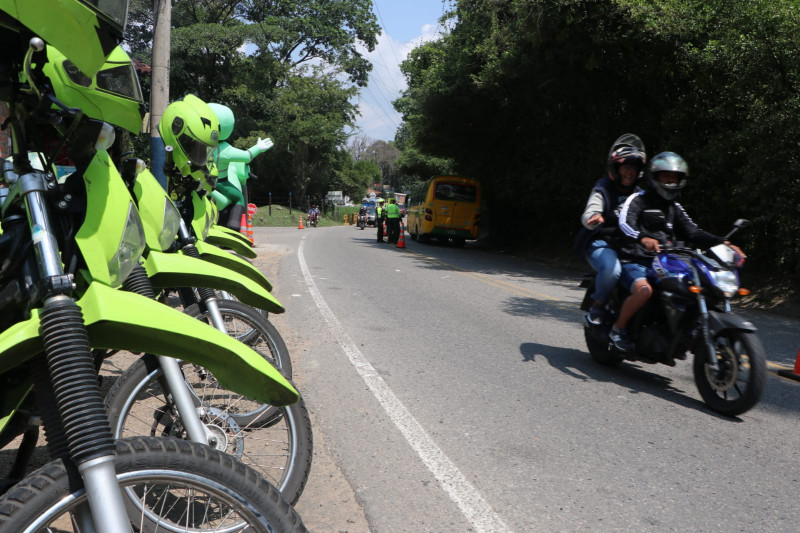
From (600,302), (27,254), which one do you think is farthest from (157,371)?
(600,302)

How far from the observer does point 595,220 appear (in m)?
6.05

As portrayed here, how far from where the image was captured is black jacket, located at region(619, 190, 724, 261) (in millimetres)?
5992

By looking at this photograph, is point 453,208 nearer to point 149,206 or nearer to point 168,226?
point 168,226

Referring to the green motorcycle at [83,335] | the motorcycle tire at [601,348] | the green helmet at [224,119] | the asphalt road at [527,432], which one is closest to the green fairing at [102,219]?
the green motorcycle at [83,335]

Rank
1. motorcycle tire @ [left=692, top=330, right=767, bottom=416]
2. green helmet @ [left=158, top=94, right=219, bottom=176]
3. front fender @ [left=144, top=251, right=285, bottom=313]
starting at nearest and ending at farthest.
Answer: front fender @ [left=144, top=251, right=285, bottom=313] < green helmet @ [left=158, top=94, right=219, bottom=176] < motorcycle tire @ [left=692, top=330, right=767, bottom=416]

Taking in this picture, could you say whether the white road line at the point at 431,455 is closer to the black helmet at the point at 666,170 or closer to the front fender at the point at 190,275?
the front fender at the point at 190,275

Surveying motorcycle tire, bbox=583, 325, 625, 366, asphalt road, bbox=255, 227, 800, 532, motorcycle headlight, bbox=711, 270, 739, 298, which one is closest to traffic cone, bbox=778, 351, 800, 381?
asphalt road, bbox=255, 227, 800, 532

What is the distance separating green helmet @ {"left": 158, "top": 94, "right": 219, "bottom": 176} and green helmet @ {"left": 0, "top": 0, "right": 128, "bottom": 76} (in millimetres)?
2661

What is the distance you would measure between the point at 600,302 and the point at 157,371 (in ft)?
14.6

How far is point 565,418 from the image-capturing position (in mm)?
5066

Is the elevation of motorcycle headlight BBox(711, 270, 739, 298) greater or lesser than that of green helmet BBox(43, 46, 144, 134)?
lesser

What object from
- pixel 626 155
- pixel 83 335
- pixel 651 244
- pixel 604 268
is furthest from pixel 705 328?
pixel 83 335

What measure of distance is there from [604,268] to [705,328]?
3.68 ft

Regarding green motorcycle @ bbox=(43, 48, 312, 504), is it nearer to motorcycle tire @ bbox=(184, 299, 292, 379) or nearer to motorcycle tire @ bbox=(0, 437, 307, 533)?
motorcycle tire @ bbox=(184, 299, 292, 379)
